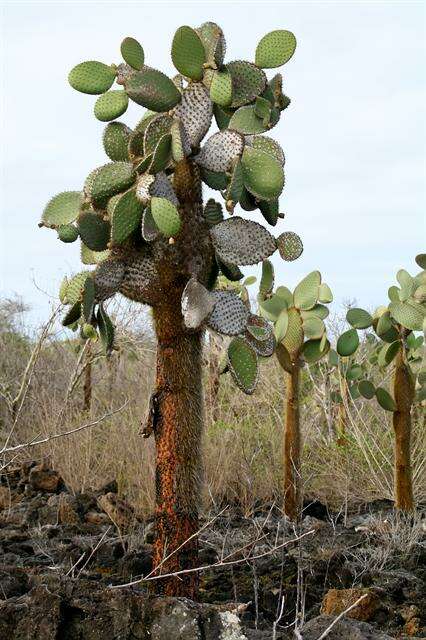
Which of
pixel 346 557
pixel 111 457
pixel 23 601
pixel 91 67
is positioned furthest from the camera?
pixel 111 457

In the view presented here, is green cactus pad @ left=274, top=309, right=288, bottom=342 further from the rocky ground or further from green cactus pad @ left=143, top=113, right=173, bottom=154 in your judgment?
green cactus pad @ left=143, top=113, right=173, bottom=154

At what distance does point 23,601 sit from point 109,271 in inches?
50.1

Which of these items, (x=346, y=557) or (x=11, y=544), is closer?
(x=346, y=557)

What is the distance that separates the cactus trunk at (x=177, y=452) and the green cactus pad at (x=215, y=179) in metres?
0.52

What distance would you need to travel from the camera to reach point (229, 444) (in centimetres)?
757

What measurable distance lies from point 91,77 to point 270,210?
92cm

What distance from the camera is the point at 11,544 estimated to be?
17.4 ft

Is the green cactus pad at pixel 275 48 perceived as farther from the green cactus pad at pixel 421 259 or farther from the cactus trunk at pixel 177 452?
the green cactus pad at pixel 421 259

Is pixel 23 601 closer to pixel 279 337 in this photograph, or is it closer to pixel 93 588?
pixel 93 588

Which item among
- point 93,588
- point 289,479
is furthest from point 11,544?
point 93,588

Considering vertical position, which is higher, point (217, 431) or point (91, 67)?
point (91, 67)

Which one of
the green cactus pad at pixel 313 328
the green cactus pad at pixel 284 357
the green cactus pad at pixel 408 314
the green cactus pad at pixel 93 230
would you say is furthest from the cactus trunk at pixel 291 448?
the green cactus pad at pixel 93 230

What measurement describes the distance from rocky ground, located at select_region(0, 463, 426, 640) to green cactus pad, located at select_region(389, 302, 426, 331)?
1241mm

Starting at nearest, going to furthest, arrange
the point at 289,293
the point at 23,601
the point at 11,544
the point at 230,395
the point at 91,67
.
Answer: the point at 23,601 < the point at 91,67 < the point at 11,544 < the point at 289,293 < the point at 230,395
